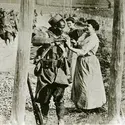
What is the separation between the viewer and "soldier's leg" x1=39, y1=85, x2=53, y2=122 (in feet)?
8.42

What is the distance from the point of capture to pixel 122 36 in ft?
8.60

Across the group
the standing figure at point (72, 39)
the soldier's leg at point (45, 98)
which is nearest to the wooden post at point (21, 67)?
the soldier's leg at point (45, 98)

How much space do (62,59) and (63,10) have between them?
0.34 m

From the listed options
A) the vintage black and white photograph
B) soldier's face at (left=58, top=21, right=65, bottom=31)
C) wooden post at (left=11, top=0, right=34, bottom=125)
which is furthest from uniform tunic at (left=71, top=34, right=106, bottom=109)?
wooden post at (left=11, top=0, right=34, bottom=125)

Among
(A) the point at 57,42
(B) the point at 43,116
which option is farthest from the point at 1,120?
(A) the point at 57,42

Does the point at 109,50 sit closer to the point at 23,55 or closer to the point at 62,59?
the point at 62,59

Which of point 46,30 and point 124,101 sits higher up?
point 46,30

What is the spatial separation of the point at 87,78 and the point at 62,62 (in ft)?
0.69

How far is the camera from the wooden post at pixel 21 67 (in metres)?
2.54

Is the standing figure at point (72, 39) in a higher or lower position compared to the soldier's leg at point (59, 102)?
higher

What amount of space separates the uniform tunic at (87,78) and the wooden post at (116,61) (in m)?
0.09

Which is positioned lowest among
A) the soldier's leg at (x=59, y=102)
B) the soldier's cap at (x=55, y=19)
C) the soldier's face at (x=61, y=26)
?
the soldier's leg at (x=59, y=102)

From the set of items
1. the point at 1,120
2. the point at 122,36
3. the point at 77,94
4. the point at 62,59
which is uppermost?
the point at 122,36

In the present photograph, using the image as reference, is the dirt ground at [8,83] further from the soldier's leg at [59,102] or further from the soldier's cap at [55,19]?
the soldier's cap at [55,19]
